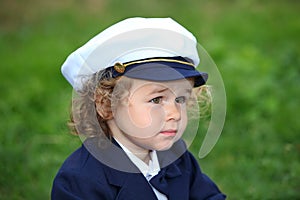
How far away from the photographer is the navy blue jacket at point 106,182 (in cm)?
234

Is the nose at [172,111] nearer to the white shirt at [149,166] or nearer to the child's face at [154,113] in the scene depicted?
the child's face at [154,113]

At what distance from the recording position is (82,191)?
7.65 feet

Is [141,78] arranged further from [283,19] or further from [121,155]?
[283,19]

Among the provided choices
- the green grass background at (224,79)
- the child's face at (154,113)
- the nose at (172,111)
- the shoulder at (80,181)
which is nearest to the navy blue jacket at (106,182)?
the shoulder at (80,181)

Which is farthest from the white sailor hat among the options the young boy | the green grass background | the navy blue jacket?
the green grass background

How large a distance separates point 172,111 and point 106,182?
36 centimetres

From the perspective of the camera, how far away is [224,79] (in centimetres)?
470

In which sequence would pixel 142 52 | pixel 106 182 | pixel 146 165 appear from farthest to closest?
1. pixel 146 165
2. pixel 106 182
3. pixel 142 52

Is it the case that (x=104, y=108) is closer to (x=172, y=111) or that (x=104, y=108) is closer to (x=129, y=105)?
(x=129, y=105)

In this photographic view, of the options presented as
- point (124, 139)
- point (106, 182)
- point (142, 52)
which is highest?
point (142, 52)

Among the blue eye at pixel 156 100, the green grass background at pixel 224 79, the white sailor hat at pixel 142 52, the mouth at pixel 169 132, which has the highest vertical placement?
the white sailor hat at pixel 142 52

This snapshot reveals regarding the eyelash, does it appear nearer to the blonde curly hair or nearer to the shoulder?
the blonde curly hair

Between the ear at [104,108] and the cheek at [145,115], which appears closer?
the cheek at [145,115]

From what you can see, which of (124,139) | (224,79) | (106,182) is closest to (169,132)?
(124,139)
